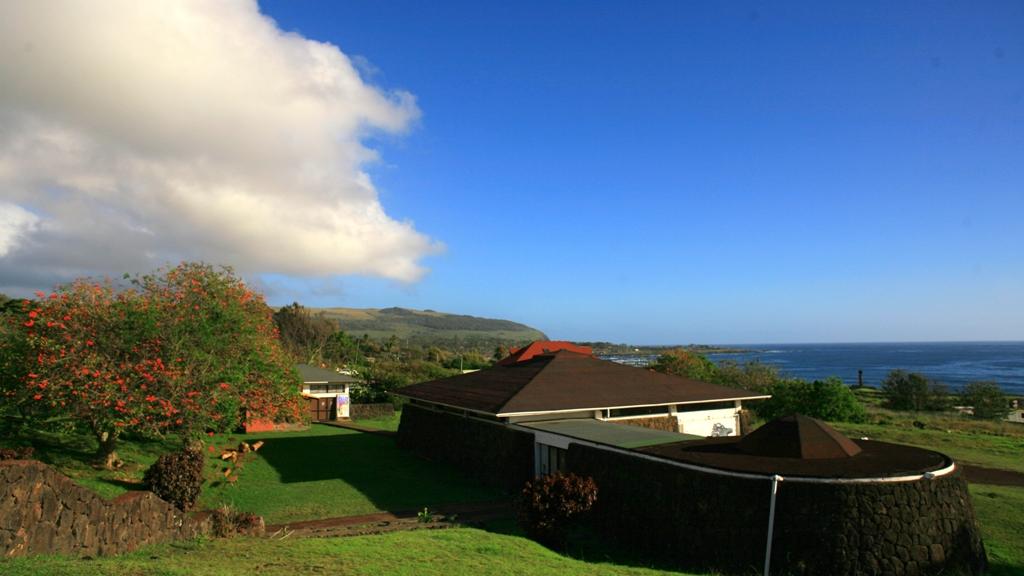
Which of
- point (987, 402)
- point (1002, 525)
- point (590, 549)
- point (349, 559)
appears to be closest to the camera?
point (349, 559)

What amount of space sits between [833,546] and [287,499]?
14.2 meters

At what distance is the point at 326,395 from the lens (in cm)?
4322

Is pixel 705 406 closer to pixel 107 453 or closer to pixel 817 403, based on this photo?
pixel 107 453

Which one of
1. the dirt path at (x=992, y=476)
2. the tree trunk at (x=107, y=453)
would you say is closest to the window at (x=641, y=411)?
the dirt path at (x=992, y=476)

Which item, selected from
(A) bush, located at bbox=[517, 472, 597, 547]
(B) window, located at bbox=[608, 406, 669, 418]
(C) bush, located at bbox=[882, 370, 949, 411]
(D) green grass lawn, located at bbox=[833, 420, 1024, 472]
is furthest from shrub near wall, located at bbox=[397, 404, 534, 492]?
(C) bush, located at bbox=[882, 370, 949, 411]

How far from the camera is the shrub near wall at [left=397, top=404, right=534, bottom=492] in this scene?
64.9 ft

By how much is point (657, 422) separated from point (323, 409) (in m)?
27.0

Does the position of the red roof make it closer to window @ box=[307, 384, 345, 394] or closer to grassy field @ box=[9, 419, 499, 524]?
window @ box=[307, 384, 345, 394]

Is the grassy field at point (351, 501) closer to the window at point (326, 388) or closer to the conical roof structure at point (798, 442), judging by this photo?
the conical roof structure at point (798, 442)

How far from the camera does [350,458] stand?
26031mm

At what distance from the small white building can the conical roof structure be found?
3333 cm

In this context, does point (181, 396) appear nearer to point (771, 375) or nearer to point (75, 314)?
point (75, 314)

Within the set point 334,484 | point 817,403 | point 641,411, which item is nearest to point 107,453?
point 334,484

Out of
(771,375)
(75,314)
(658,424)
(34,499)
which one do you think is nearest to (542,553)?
(34,499)
